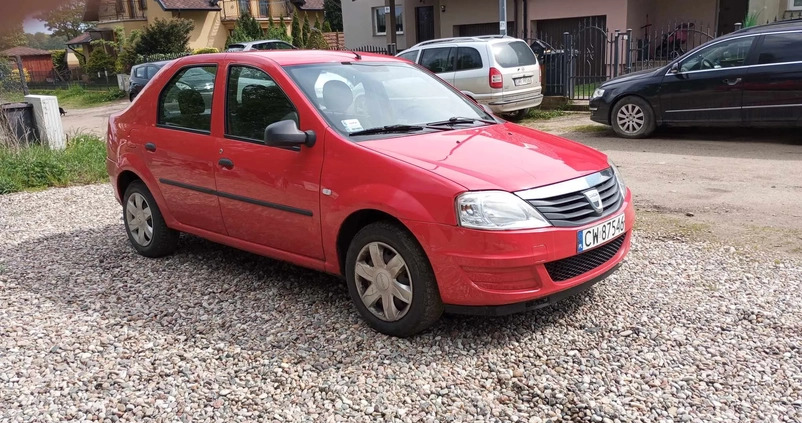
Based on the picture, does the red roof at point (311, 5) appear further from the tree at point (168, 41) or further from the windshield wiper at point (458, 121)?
the windshield wiper at point (458, 121)

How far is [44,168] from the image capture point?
32.5 ft

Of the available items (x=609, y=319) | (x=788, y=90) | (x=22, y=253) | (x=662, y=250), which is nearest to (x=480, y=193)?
(x=609, y=319)

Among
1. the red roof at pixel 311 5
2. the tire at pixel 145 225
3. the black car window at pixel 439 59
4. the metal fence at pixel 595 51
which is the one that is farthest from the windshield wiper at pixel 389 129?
the red roof at pixel 311 5

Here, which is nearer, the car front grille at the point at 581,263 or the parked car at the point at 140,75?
the car front grille at the point at 581,263

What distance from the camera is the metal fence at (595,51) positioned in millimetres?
15867

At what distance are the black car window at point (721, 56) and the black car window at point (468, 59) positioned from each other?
13.4ft

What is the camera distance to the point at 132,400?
3586 millimetres

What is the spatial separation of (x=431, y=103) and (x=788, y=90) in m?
7.08

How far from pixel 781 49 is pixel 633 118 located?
237 centimetres

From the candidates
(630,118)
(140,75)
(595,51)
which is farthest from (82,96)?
(630,118)

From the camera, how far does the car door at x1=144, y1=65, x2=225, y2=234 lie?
5133 millimetres

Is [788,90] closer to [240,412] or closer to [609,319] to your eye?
[609,319]

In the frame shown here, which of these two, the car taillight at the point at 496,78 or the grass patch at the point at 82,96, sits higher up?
the car taillight at the point at 496,78

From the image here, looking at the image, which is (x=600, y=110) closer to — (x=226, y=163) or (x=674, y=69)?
(x=674, y=69)
